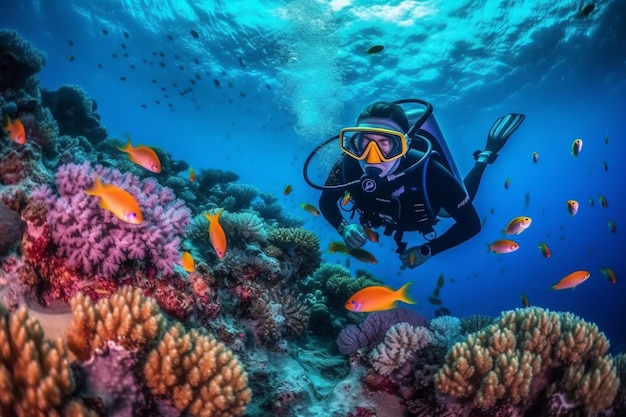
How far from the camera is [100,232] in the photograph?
10.6 feet

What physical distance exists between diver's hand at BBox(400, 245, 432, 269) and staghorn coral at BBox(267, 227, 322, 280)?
1499mm

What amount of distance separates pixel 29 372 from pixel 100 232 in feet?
5.40

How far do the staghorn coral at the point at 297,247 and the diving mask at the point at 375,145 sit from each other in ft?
5.01

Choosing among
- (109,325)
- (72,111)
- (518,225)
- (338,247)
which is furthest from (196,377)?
(72,111)

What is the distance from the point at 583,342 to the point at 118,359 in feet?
14.4

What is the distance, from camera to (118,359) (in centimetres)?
248

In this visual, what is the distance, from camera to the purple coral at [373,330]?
4586 millimetres

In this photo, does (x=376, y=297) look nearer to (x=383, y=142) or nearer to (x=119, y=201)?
(x=119, y=201)

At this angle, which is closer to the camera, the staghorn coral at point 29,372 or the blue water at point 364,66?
the staghorn coral at point 29,372

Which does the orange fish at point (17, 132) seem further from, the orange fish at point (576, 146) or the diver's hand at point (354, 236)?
the orange fish at point (576, 146)

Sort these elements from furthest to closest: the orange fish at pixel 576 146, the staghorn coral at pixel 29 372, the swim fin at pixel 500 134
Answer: the swim fin at pixel 500 134 < the orange fish at pixel 576 146 < the staghorn coral at pixel 29 372

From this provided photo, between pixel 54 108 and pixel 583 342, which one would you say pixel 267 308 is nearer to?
pixel 583 342

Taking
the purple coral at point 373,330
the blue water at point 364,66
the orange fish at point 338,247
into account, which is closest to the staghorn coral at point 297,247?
the orange fish at point 338,247

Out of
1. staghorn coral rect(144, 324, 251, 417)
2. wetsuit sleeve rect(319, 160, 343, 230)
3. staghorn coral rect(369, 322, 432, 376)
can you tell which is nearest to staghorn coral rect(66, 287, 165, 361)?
staghorn coral rect(144, 324, 251, 417)
